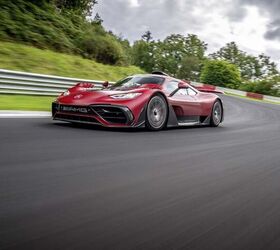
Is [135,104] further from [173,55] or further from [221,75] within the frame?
[173,55]

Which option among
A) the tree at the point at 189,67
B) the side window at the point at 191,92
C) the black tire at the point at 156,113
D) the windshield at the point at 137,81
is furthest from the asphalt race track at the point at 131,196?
the tree at the point at 189,67

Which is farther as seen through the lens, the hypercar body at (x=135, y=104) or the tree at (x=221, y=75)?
the tree at (x=221, y=75)

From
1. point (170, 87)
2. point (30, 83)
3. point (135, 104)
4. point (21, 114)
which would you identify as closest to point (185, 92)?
point (170, 87)

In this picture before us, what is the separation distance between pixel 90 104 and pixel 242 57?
348 ft

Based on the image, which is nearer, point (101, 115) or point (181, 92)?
point (101, 115)

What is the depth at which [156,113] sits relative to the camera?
23.1 feet

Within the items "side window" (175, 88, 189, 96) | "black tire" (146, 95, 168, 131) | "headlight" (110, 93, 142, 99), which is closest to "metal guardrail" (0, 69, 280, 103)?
"side window" (175, 88, 189, 96)

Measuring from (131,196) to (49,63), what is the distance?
14104 millimetres

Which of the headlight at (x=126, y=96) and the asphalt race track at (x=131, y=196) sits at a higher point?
the headlight at (x=126, y=96)

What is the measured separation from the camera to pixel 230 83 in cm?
6384

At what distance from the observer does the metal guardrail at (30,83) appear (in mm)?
10469

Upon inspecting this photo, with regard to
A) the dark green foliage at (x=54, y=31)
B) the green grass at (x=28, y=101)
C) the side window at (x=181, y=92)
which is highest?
the dark green foliage at (x=54, y=31)

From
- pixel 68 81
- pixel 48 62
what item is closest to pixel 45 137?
pixel 68 81

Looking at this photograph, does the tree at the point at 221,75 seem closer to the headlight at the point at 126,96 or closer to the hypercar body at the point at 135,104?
the hypercar body at the point at 135,104
